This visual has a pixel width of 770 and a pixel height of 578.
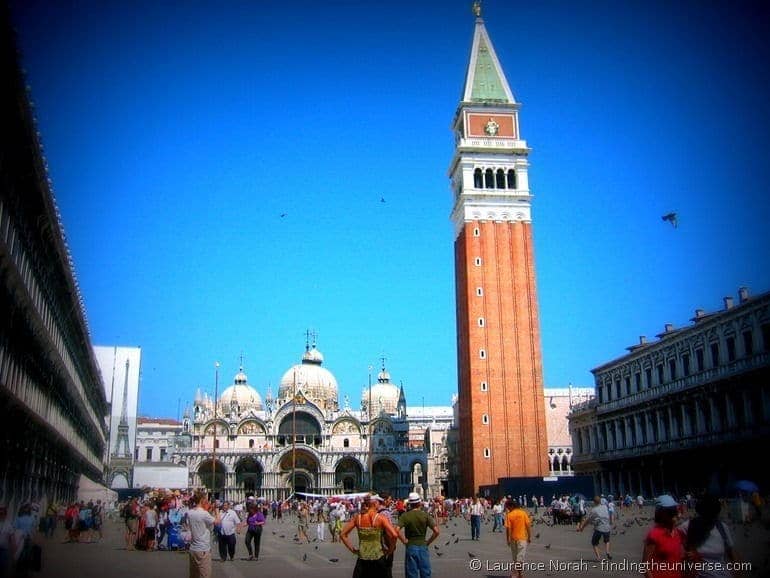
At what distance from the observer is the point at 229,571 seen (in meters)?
15.9

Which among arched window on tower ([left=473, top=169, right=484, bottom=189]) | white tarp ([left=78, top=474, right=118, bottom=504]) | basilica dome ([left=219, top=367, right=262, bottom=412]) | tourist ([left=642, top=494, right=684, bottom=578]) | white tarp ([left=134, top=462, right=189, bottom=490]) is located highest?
arched window on tower ([left=473, top=169, right=484, bottom=189])

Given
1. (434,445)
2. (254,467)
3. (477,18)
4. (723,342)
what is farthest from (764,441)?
(434,445)

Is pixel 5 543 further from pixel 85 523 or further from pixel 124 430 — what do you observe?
pixel 124 430

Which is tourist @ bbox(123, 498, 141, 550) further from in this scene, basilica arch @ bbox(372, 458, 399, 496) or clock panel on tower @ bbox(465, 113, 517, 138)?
basilica arch @ bbox(372, 458, 399, 496)

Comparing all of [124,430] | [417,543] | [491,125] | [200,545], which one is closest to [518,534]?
[417,543]

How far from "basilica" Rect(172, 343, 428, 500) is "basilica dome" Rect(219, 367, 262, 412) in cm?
780

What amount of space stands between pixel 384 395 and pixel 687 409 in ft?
171

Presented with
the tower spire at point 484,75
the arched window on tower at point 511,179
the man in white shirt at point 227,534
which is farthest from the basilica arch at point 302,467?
the man in white shirt at point 227,534

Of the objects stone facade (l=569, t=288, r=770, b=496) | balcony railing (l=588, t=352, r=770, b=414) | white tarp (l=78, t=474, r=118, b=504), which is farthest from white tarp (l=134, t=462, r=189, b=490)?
balcony railing (l=588, t=352, r=770, b=414)

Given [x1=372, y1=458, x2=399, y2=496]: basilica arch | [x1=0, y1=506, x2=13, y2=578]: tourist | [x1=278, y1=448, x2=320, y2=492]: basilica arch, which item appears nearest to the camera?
[x1=0, y1=506, x2=13, y2=578]: tourist

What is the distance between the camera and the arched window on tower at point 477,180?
211 ft

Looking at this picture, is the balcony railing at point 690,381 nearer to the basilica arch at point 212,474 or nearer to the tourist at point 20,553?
the tourist at point 20,553

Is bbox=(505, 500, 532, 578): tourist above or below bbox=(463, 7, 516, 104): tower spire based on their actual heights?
below

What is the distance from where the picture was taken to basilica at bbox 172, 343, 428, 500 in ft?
247
